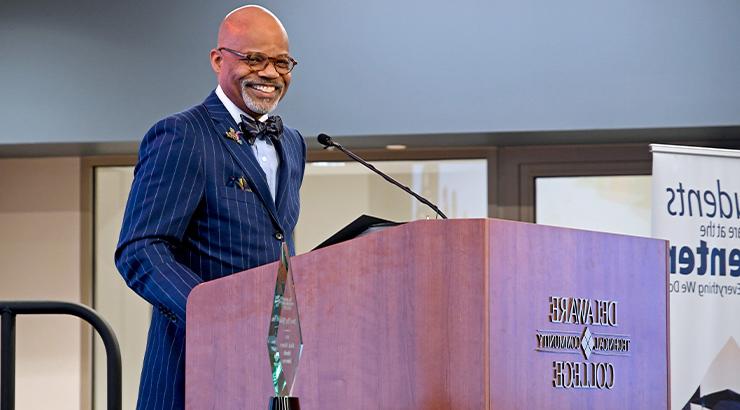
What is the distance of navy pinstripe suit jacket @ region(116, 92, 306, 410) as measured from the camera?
240 centimetres

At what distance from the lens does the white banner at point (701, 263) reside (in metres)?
5.64

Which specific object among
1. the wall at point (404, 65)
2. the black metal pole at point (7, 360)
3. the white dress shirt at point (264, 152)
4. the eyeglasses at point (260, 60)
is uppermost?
the wall at point (404, 65)

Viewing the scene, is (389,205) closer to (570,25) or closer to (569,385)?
(570,25)

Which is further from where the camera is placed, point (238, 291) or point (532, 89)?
point (532, 89)

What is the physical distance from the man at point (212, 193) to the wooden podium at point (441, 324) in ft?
0.72

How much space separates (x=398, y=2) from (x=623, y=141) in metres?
1.49

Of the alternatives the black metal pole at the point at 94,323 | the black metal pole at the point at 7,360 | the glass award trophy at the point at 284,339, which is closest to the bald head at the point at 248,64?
the black metal pole at the point at 94,323

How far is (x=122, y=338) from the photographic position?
23.5 ft

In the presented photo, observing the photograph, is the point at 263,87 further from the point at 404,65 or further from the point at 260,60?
the point at 404,65

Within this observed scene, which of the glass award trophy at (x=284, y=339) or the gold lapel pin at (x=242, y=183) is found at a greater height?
the gold lapel pin at (x=242, y=183)

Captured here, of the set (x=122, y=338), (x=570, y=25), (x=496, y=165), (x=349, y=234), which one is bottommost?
(x=122, y=338)

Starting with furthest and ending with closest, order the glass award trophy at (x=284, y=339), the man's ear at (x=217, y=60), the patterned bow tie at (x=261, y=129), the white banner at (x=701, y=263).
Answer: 1. the white banner at (x=701, y=263)
2. the man's ear at (x=217, y=60)
3. the patterned bow tie at (x=261, y=129)
4. the glass award trophy at (x=284, y=339)

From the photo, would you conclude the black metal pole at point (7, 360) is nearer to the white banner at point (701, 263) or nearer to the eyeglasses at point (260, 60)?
the eyeglasses at point (260, 60)

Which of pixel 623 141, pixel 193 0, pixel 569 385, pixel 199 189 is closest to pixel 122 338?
pixel 193 0
